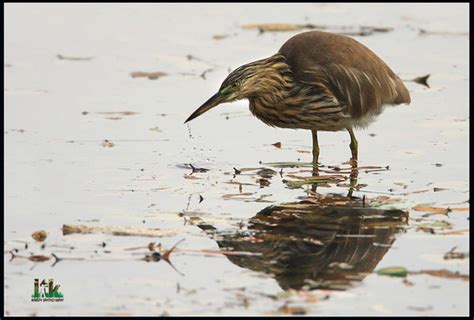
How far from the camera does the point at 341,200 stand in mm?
7930

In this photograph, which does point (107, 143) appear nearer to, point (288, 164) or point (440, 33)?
point (288, 164)

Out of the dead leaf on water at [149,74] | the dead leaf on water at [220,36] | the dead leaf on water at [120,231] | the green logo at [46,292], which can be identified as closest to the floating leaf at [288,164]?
the dead leaf on water at [120,231]

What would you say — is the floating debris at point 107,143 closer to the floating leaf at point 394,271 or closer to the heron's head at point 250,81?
the heron's head at point 250,81

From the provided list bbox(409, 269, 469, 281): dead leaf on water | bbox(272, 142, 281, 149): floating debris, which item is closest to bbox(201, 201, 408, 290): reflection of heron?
bbox(409, 269, 469, 281): dead leaf on water

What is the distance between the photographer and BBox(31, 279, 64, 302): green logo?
583 cm

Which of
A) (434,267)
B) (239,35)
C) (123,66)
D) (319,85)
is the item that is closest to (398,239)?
(434,267)

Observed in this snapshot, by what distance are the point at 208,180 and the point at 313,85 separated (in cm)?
137

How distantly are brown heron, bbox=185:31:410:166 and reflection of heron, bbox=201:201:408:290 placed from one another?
Answer: 1.61 meters

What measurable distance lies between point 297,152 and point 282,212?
86.2 inches

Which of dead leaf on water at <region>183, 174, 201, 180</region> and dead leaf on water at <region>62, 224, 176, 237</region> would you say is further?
dead leaf on water at <region>183, 174, 201, 180</region>

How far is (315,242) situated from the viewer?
6.84m

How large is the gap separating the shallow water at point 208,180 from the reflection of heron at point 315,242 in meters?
0.02

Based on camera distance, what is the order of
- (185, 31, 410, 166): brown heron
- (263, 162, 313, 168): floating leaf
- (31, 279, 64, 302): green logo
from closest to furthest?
(31, 279, 64, 302): green logo, (263, 162, 313, 168): floating leaf, (185, 31, 410, 166): brown heron

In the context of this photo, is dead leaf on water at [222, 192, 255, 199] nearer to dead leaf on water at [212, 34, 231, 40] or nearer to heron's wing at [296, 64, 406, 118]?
heron's wing at [296, 64, 406, 118]
